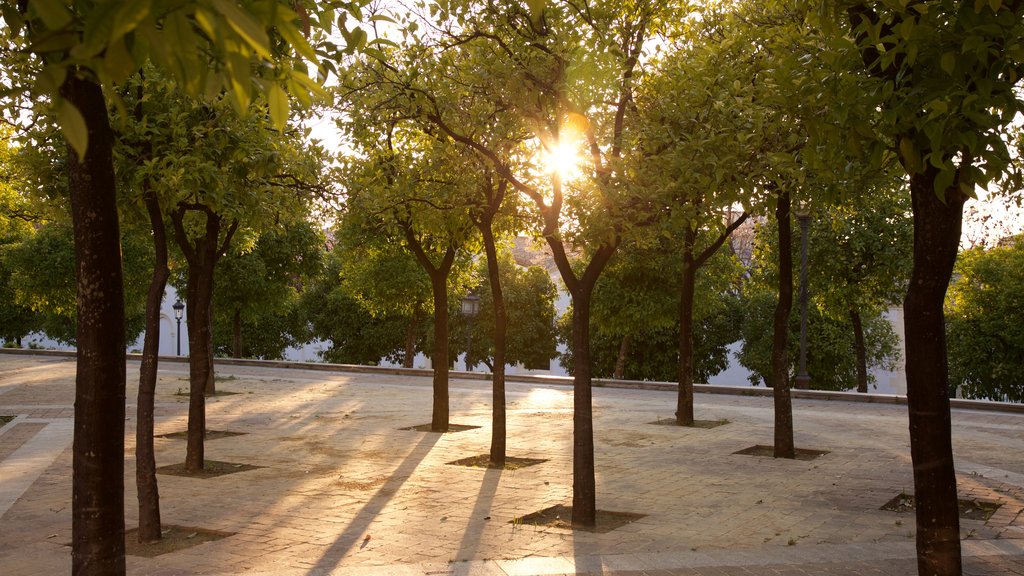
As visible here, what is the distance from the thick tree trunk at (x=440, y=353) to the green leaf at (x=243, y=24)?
12.3m

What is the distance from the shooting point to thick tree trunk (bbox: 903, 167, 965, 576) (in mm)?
5449

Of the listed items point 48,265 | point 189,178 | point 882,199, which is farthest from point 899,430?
point 48,265

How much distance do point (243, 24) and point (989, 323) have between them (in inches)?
1213

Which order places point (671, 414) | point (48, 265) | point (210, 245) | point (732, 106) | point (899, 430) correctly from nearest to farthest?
point (732, 106), point (210, 245), point (899, 430), point (671, 414), point (48, 265)

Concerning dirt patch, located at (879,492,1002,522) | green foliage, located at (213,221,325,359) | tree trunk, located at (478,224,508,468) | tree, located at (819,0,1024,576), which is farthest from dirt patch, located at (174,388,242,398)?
tree, located at (819,0,1024,576)

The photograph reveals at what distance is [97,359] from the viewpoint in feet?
14.5

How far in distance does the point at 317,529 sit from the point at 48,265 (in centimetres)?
2647

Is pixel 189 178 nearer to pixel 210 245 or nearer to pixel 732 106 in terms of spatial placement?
pixel 210 245

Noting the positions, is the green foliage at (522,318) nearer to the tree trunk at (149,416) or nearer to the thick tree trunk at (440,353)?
A: the thick tree trunk at (440,353)

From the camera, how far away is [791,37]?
28.0ft

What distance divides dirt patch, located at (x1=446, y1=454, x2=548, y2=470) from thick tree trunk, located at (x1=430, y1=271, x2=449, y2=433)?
2301 millimetres

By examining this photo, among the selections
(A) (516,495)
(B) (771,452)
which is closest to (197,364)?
(A) (516,495)

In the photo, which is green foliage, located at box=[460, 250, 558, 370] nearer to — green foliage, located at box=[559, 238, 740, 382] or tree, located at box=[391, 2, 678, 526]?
green foliage, located at box=[559, 238, 740, 382]

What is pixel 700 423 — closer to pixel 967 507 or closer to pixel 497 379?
pixel 497 379
